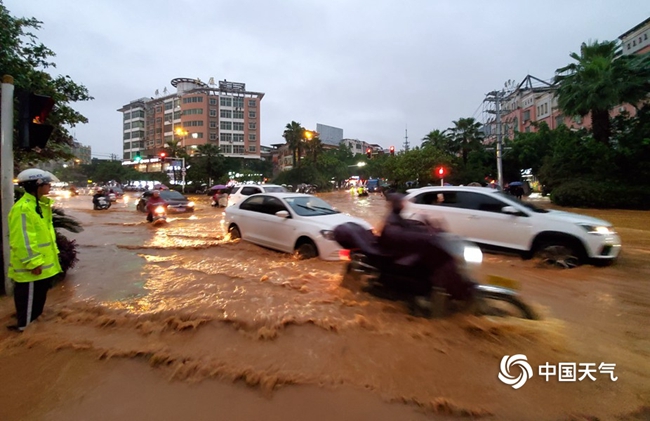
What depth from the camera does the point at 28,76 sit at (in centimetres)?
753

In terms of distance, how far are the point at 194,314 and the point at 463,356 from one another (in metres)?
3.13

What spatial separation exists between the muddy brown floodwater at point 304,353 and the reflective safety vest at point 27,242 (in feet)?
2.38

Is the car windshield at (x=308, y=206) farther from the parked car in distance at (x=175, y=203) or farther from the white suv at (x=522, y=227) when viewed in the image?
the parked car in distance at (x=175, y=203)

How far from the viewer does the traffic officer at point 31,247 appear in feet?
12.2

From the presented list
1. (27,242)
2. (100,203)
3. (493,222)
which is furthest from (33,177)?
(100,203)

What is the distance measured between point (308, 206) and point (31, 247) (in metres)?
5.04

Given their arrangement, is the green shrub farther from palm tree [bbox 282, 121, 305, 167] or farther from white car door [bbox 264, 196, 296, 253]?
palm tree [bbox 282, 121, 305, 167]

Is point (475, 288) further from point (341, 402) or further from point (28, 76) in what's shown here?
point (28, 76)

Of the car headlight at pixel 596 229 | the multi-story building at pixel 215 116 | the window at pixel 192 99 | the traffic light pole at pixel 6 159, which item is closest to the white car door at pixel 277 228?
the traffic light pole at pixel 6 159

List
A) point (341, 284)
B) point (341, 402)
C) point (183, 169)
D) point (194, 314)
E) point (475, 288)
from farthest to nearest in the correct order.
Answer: point (183, 169), point (341, 284), point (194, 314), point (475, 288), point (341, 402)

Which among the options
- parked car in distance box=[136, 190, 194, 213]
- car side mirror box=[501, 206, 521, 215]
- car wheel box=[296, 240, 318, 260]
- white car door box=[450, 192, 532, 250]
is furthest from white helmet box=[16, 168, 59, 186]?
parked car in distance box=[136, 190, 194, 213]

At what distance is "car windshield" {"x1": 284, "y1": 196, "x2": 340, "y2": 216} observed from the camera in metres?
7.68

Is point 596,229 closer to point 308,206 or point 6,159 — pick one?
point 308,206

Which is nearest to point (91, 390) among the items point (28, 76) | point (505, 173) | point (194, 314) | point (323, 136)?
point (194, 314)
